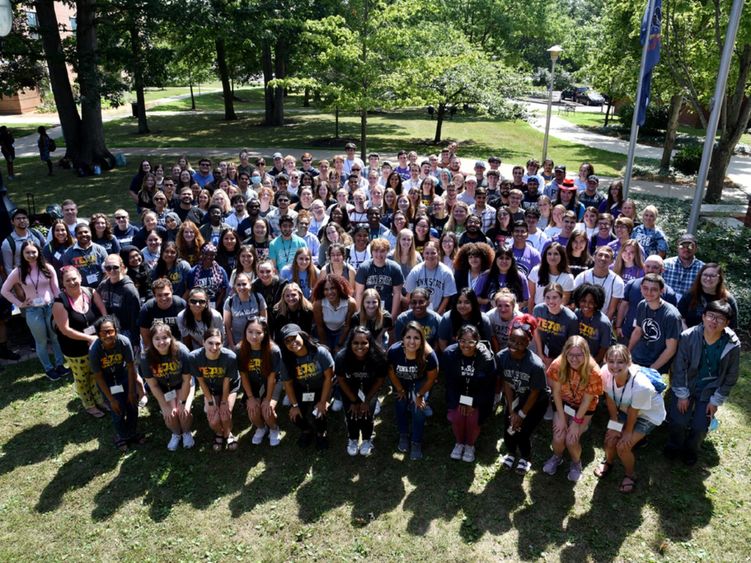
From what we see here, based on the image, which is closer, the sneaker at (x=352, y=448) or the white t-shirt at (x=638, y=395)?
the white t-shirt at (x=638, y=395)

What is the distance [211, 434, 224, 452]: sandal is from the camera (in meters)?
5.92

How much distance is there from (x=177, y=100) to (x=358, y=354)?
1897 inches

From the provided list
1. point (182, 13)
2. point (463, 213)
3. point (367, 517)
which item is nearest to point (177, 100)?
point (182, 13)

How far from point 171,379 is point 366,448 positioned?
7.03 ft

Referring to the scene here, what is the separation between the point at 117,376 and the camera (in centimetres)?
593

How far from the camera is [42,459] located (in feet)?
19.2

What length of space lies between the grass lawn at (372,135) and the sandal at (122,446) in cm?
1889

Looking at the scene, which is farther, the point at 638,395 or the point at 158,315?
the point at 158,315

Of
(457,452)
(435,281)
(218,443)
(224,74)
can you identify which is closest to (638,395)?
(457,452)

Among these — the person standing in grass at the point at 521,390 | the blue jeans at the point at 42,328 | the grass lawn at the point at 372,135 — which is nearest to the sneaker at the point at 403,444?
the person standing in grass at the point at 521,390

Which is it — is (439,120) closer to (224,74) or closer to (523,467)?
(224,74)

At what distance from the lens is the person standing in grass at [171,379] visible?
566 centimetres

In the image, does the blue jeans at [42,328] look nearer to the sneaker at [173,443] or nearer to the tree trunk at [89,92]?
the sneaker at [173,443]

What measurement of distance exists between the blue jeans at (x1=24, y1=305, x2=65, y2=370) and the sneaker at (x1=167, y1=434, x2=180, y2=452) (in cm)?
221
